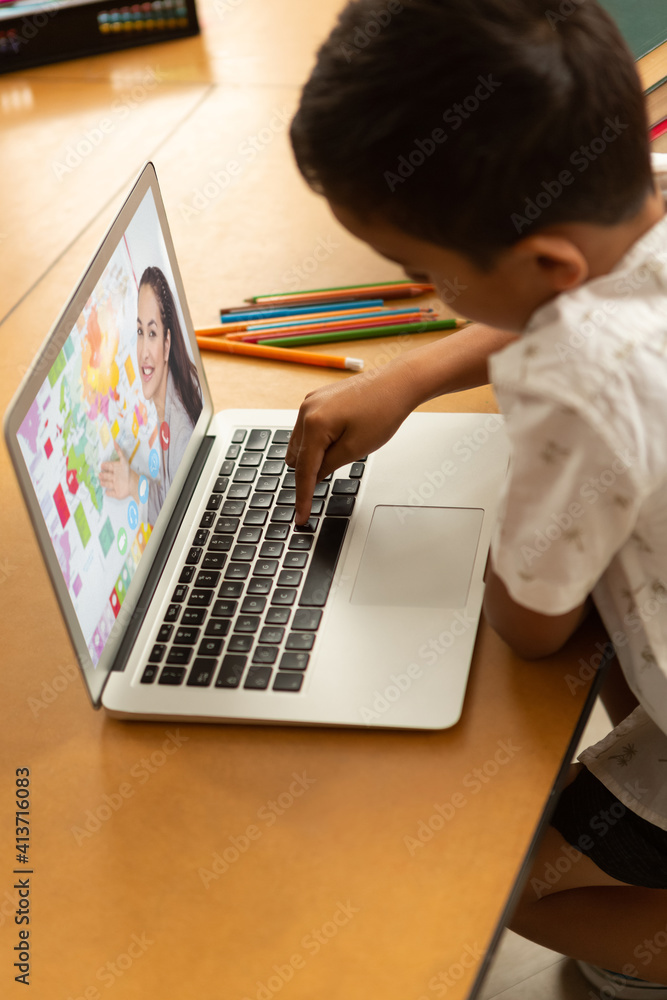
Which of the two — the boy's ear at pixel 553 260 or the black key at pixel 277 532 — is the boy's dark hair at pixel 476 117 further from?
the black key at pixel 277 532

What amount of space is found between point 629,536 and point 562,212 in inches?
8.3

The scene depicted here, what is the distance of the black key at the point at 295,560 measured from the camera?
2.57ft

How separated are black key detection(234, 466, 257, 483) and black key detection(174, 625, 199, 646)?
179 mm

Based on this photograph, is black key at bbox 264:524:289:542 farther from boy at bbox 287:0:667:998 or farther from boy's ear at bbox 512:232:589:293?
boy's ear at bbox 512:232:589:293

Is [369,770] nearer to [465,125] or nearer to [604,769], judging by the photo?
[604,769]

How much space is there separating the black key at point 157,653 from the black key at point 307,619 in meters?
0.10

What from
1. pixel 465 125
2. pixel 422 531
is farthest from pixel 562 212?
pixel 422 531

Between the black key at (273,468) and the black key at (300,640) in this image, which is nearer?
the black key at (300,640)

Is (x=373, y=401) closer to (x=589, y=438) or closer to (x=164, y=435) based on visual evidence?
(x=164, y=435)

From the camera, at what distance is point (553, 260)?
0.56m

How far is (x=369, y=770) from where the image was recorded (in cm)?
65

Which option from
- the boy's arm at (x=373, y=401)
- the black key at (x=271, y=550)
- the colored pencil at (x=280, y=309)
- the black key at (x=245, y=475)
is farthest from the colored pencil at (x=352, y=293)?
the black key at (x=271, y=550)

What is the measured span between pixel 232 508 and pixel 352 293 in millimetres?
358

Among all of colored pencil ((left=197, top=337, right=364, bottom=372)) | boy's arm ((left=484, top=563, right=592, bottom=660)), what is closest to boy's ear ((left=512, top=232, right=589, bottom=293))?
boy's arm ((left=484, top=563, right=592, bottom=660))
